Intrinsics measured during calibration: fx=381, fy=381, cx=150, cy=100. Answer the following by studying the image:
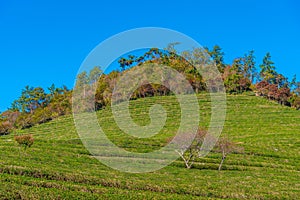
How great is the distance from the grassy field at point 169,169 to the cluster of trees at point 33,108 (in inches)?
491

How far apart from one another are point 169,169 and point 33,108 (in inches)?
3852

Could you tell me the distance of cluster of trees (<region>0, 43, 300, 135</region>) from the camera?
97.0 m

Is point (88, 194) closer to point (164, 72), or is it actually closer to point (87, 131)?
point (87, 131)

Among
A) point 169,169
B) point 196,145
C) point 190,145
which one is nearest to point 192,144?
point 190,145

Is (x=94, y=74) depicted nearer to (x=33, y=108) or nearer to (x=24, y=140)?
(x=33, y=108)

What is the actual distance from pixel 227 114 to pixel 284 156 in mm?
31438

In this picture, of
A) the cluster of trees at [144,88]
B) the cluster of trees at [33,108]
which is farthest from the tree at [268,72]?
the cluster of trees at [33,108]

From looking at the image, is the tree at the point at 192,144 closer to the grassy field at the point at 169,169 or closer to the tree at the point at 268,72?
the grassy field at the point at 169,169

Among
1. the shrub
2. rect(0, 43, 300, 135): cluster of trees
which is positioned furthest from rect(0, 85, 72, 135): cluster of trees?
the shrub

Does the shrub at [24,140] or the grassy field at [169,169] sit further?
the shrub at [24,140]

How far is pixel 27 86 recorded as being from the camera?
428 ft

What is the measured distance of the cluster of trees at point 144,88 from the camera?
97.0 m

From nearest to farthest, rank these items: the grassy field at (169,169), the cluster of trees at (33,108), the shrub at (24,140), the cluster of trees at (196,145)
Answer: the grassy field at (169,169)
the cluster of trees at (196,145)
the shrub at (24,140)
the cluster of trees at (33,108)

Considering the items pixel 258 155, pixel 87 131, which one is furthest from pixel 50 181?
pixel 87 131
